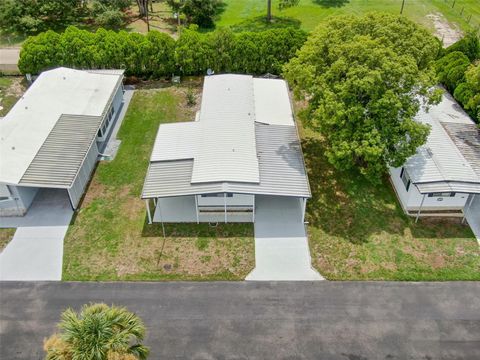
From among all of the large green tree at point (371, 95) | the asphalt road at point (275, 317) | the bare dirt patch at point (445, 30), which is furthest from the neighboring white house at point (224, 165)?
the bare dirt patch at point (445, 30)

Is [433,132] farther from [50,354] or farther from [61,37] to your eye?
[61,37]

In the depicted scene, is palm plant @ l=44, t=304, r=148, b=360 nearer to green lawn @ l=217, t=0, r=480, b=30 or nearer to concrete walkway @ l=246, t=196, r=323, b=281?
concrete walkway @ l=246, t=196, r=323, b=281

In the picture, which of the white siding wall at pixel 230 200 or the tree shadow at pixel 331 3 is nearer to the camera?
the white siding wall at pixel 230 200

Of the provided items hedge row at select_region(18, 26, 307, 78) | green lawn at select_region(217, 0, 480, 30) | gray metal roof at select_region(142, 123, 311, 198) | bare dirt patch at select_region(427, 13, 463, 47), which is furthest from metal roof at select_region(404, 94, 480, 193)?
green lawn at select_region(217, 0, 480, 30)

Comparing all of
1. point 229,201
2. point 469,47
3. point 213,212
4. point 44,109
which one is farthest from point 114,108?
point 469,47

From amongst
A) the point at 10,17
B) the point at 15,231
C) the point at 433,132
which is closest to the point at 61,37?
the point at 10,17

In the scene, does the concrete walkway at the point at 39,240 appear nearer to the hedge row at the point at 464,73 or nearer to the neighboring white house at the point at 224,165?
→ the neighboring white house at the point at 224,165
